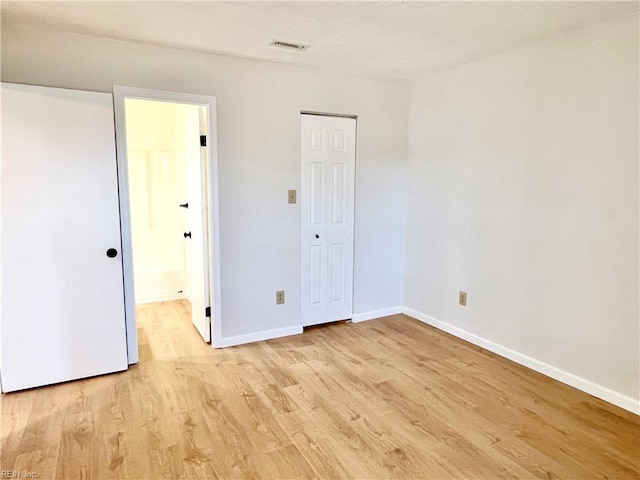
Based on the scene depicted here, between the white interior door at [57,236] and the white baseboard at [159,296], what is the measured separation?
5.90 feet

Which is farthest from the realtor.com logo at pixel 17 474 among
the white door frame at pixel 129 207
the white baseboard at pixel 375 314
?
the white baseboard at pixel 375 314


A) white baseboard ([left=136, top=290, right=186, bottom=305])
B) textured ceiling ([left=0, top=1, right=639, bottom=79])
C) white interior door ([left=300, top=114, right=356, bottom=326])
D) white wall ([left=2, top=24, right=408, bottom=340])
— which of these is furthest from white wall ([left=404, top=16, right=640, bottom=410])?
white baseboard ([left=136, top=290, right=186, bottom=305])

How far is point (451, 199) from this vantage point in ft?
12.1

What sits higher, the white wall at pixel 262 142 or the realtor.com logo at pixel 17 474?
the white wall at pixel 262 142

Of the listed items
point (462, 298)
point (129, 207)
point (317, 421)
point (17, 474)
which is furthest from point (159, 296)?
point (462, 298)

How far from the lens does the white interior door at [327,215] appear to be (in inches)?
146

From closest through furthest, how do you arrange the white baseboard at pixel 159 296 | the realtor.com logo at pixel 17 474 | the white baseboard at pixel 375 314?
the realtor.com logo at pixel 17 474, the white baseboard at pixel 375 314, the white baseboard at pixel 159 296

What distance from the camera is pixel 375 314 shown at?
4.21 meters

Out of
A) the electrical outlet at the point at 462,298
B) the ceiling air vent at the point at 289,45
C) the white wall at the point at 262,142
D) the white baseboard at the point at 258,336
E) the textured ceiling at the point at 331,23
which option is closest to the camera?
the textured ceiling at the point at 331,23

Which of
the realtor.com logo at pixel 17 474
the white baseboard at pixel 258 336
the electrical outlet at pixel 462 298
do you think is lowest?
the realtor.com logo at pixel 17 474

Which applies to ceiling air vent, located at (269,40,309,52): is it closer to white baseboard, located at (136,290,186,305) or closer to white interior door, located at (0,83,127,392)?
white interior door, located at (0,83,127,392)

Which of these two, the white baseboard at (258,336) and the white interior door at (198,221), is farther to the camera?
the white baseboard at (258,336)

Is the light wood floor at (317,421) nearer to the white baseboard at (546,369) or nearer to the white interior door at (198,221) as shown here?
the white baseboard at (546,369)

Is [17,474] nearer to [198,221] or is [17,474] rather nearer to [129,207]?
[129,207]
